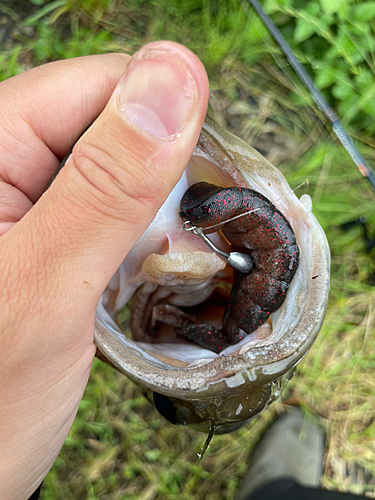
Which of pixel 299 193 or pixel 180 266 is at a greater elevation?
pixel 180 266

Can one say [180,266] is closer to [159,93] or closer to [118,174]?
[118,174]

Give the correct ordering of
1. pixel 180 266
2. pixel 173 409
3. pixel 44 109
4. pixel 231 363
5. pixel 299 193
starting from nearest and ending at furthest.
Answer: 1. pixel 231 363
2. pixel 180 266
3. pixel 173 409
4. pixel 44 109
5. pixel 299 193

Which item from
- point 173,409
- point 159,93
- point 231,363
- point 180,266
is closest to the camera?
point 159,93

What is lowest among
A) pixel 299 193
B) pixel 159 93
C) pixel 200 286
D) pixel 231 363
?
pixel 299 193

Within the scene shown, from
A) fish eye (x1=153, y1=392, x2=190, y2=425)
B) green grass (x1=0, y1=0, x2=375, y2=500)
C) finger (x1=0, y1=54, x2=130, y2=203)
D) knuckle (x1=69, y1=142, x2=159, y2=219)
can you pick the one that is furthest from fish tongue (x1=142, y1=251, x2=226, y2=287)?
green grass (x1=0, y1=0, x2=375, y2=500)

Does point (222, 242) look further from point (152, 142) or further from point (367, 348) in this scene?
point (367, 348)

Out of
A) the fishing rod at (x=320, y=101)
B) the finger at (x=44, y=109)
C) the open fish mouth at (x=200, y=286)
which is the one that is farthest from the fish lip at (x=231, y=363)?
the fishing rod at (x=320, y=101)

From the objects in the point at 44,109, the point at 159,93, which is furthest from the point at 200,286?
the point at 44,109
